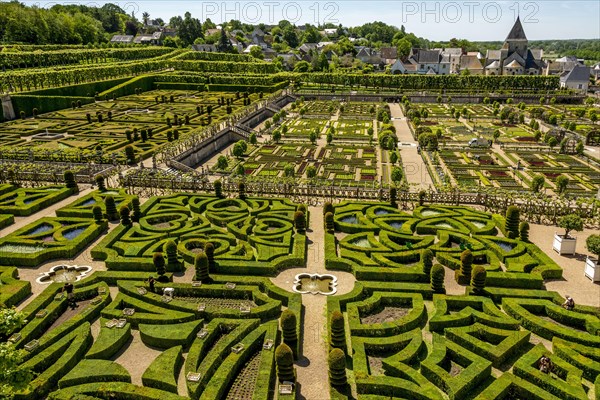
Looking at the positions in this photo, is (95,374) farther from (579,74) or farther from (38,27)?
(38,27)

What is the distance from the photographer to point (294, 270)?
30.4 m

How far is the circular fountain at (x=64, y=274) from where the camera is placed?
29047 mm

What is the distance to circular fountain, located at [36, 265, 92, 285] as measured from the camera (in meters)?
29.0

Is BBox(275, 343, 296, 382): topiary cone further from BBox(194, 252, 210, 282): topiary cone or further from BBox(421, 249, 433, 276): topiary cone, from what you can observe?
BBox(421, 249, 433, 276): topiary cone

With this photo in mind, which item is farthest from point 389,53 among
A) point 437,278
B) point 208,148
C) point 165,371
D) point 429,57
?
point 165,371

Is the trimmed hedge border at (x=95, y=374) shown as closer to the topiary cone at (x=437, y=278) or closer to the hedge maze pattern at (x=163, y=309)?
the hedge maze pattern at (x=163, y=309)

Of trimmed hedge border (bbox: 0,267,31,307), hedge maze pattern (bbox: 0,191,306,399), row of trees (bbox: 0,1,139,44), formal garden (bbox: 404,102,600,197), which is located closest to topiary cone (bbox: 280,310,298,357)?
hedge maze pattern (bbox: 0,191,306,399)

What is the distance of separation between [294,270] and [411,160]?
33591mm

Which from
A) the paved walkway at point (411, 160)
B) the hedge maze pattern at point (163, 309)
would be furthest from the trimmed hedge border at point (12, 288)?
the paved walkway at point (411, 160)

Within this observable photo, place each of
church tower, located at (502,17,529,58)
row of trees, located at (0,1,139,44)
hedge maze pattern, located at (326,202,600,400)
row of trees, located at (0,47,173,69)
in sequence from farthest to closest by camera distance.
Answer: church tower, located at (502,17,529,58), row of trees, located at (0,1,139,44), row of trees, located at (0,47,173,69), hedge maze pattern, located at (326,202,600,400)

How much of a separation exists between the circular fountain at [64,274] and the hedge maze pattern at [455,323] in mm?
17126

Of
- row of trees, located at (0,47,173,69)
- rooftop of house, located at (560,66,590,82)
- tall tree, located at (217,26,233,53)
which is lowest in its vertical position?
rooftop of house, located at (560,66,590,82)

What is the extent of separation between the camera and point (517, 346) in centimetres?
2233

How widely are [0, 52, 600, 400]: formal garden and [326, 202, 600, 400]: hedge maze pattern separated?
11 centimetres
